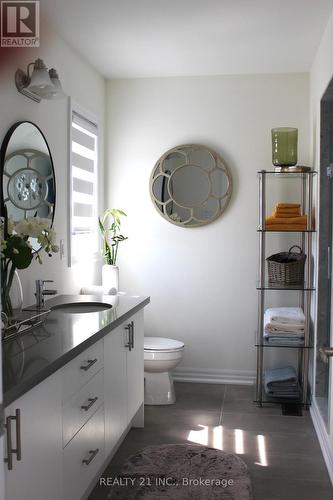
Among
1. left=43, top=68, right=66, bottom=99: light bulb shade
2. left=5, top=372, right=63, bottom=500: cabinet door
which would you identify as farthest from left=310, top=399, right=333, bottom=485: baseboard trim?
left=43, top=68, right=66, bottom=99: light bulb shade

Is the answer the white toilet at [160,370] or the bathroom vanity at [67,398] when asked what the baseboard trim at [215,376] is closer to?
the white toilet at [160,370]

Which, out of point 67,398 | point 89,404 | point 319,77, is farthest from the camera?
point 319,77

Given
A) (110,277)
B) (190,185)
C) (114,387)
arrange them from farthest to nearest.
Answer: (190,185) < (110,277) < (114,387)

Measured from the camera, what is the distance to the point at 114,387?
115 inches

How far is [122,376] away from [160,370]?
1016mm

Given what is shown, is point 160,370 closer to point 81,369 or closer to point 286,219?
point 286,219

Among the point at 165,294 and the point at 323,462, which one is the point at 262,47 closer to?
the point at 165,294

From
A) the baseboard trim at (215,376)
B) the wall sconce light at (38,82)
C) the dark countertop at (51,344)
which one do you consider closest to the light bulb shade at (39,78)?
the wall sconce light at (38,82)

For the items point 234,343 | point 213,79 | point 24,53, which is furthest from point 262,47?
point 234,343

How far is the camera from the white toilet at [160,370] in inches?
160

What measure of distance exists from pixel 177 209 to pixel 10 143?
6.16 ft

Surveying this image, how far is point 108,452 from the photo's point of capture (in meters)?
2.82

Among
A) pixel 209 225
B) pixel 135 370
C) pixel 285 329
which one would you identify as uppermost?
pixel 209 225

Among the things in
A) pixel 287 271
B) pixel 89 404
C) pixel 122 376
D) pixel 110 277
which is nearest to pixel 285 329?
pixel 287 271
